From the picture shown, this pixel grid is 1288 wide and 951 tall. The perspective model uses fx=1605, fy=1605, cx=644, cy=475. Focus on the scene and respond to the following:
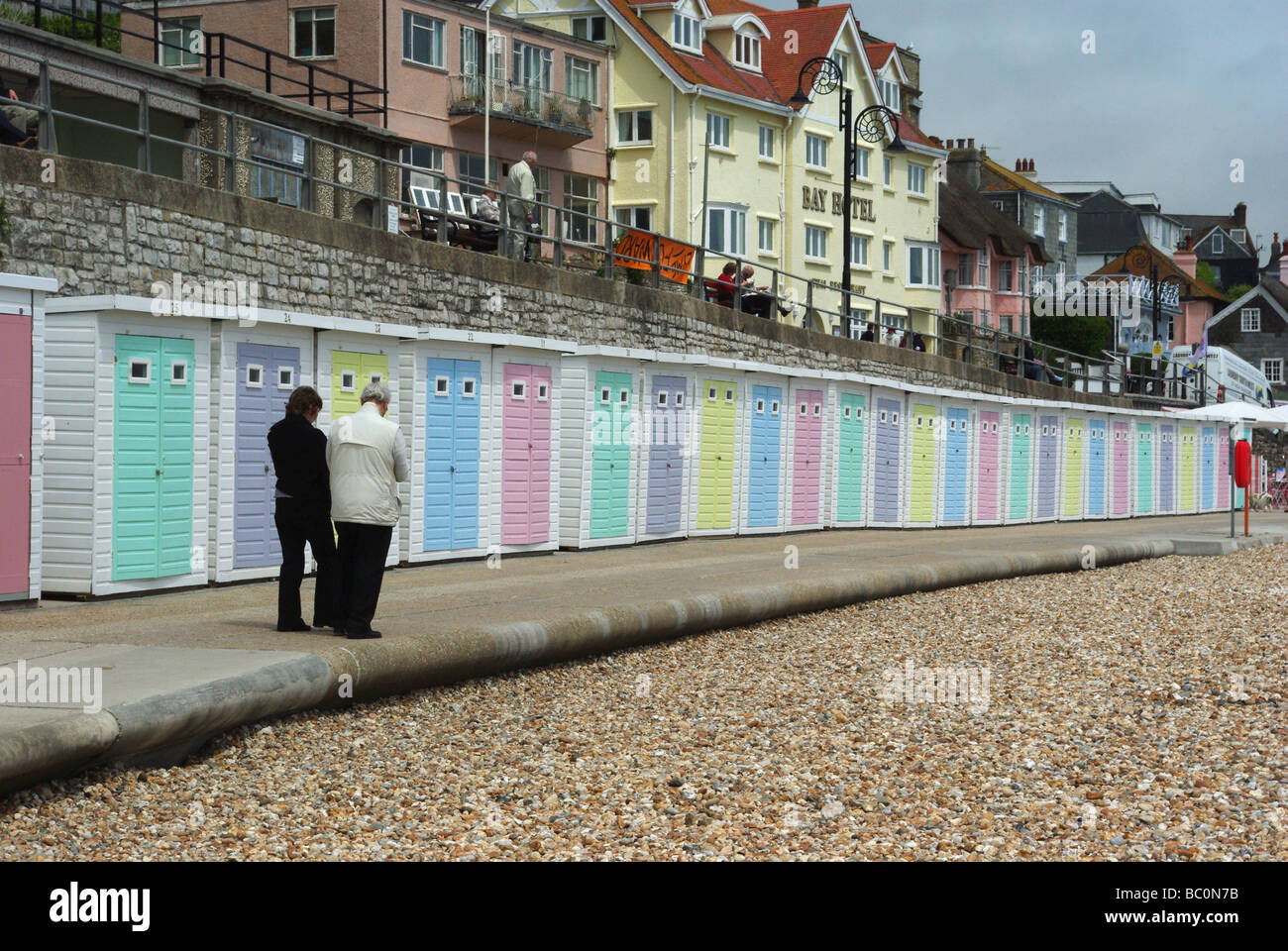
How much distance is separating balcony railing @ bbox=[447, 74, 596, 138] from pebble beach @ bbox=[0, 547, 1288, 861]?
90.9 feet

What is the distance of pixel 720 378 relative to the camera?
19625 mm

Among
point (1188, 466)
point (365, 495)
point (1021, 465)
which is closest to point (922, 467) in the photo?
point (1021, 465)

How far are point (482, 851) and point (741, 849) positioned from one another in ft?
3.36

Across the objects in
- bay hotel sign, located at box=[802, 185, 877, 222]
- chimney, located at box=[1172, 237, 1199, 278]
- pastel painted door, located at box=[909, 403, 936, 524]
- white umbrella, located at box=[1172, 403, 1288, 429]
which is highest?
chimney, located at box=[1172, 237, 1199, 278]

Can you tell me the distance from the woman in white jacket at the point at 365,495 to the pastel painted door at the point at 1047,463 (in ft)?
70.7

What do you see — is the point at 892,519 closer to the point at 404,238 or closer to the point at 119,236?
the point at 404,238

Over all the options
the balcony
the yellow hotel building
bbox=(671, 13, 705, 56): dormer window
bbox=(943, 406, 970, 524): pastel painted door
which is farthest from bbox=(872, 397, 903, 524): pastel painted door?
bbox=(671, 13, 705, 56): dormer window

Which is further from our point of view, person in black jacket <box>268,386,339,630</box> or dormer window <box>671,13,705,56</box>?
dormer window <box>671,13,705,56</box>

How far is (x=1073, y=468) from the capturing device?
30.9 metres

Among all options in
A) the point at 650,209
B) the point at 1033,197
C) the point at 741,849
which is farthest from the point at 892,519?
the point at 1033,197

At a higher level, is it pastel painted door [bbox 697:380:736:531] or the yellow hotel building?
the yellow hotel building

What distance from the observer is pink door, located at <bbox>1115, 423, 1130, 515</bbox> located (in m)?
33.0

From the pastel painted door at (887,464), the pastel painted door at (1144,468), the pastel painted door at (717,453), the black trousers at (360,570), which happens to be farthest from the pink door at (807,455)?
the pastel painted door at (1144,468)

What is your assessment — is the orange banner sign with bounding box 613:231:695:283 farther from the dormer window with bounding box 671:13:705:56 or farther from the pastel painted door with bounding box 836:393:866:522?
the dormer window with bounding box 671:13:705:56
